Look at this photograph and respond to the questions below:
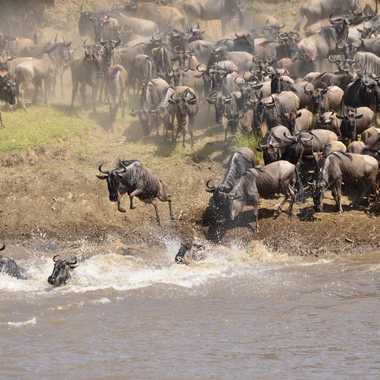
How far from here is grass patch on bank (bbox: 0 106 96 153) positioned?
23.9m

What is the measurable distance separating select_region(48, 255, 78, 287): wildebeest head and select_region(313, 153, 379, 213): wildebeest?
5.82 m

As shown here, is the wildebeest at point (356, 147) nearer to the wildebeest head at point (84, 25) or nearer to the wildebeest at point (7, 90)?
the wildebeest at point (7, 90)

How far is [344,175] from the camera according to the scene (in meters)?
20.4

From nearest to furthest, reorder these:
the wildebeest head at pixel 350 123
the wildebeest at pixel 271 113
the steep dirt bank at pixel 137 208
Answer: the steep dirt bank at pixel 137 208
the wildebeest head at pixel 350 123
the wildebeest at pixel 271 113

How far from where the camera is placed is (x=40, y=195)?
847 inches

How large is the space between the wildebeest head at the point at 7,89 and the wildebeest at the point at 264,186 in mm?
9254

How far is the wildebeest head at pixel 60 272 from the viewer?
666 inches

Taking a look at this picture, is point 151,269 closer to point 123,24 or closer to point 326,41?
point 326,41

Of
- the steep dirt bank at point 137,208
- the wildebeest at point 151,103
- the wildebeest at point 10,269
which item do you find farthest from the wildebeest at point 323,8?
the wildebeest at point 10,269

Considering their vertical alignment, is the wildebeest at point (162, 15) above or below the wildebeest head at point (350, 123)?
above

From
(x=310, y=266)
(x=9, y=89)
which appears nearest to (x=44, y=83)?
(x=9, y=89)

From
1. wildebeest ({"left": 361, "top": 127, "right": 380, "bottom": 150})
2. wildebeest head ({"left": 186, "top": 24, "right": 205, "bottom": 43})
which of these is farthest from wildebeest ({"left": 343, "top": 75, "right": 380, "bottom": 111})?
wildebeest head ({"left": 186, "top": 24, "right": 205, "bottom": 43})

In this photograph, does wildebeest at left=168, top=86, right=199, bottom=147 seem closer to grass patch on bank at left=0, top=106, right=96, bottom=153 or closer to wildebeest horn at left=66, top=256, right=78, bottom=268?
grass patch on bank at left=0, top=106, right=96, bottom=153

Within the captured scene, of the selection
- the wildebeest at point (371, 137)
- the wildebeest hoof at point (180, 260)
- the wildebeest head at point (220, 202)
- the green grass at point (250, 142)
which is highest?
the wildebeest at point (371, 137)
